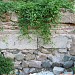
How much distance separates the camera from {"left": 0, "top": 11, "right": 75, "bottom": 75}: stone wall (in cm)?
488

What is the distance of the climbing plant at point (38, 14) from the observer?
4703 millimetres

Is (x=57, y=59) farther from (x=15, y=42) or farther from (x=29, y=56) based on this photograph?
(x=15, y=42)

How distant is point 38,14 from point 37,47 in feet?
2.40

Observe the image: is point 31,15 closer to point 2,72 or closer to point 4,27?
point 4,27

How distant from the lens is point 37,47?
195 inches

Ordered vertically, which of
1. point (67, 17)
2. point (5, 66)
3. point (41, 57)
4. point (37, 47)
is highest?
point (67, 17)

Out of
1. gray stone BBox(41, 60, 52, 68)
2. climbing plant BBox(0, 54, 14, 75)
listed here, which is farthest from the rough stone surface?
gray stone BBox(41, 60, 52, 68)

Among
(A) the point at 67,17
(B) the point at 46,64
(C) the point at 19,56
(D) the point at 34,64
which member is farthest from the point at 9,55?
(A) the point at 67,17

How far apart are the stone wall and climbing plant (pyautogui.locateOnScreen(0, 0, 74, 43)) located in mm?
122

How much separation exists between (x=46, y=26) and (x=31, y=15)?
0.40 meters

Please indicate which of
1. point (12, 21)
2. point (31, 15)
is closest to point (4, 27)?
point (12, 21)

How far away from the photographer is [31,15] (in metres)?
4.68

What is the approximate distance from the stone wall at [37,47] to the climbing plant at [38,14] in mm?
122

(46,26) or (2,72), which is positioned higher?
(46,26)
